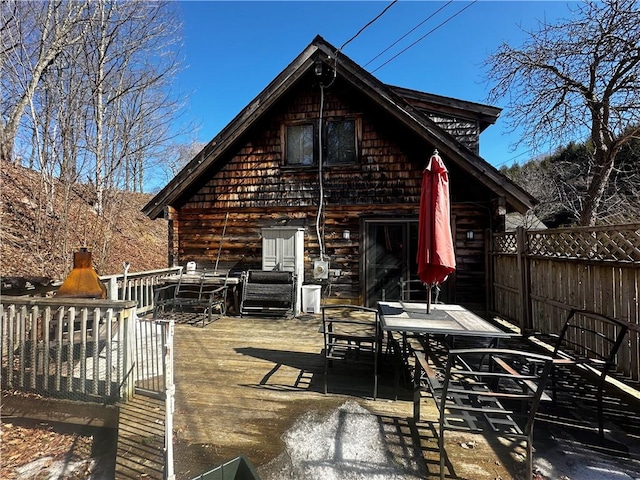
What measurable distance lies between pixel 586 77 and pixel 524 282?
7.70 metres

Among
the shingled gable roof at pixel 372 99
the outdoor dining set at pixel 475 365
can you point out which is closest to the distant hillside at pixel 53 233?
the shingled gable roof at pixel 372 99

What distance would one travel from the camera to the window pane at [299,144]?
826cm

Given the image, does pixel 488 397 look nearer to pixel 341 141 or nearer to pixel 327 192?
pixel 327 192

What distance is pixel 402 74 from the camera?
400 inches

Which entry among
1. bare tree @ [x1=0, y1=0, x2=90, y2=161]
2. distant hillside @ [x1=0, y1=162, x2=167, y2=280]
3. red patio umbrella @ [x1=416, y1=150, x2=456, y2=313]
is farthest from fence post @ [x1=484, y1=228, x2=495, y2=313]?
bare tree @ [x1=0, y1=0, x2=90, y2=161]

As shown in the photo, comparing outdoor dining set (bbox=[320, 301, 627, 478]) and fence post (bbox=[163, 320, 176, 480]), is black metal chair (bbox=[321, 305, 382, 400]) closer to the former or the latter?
outdoor dining set (bbox=[320, 301, 627, 478])

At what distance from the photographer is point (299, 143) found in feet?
27.3

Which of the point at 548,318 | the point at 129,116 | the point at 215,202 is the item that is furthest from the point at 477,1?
the point at 129,116

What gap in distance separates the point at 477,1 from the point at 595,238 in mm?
5166

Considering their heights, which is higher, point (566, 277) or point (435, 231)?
point (435, 231)

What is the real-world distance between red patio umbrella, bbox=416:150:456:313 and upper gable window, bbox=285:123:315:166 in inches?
204

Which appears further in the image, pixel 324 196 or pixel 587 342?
pixel 324 196

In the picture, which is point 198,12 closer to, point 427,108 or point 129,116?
point 129,116

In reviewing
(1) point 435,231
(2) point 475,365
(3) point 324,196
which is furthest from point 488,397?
(3) point 324,196
